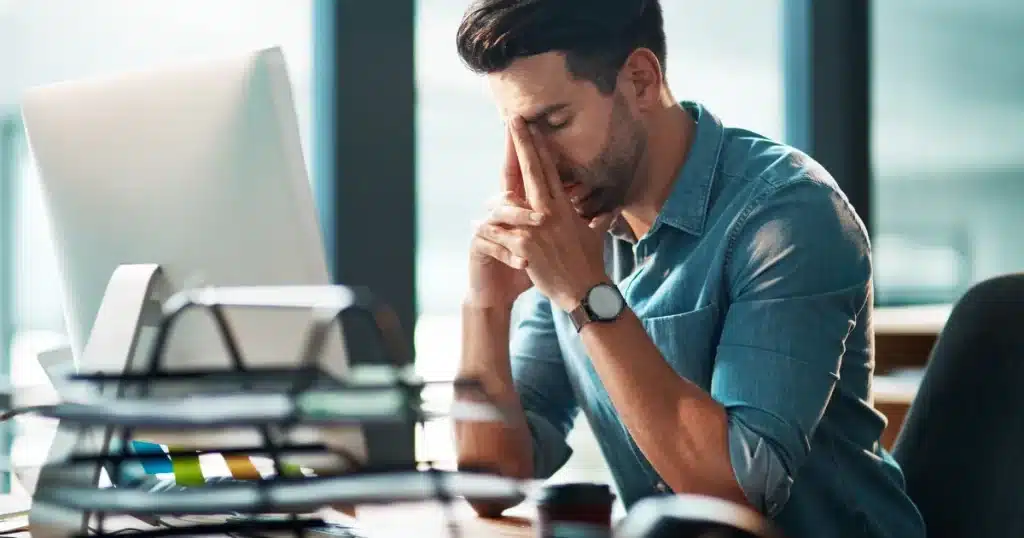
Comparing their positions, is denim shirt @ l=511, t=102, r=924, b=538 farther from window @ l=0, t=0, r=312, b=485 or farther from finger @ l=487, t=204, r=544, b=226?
window @ l=0, t=0, r=312, b=485

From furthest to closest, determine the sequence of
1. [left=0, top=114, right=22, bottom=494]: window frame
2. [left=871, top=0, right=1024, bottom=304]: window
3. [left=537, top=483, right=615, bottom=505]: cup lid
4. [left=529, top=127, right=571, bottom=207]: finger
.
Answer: [left=871, top=0, right=1024, bottom=304]: window < [left=0, top=114, right=22, bottom=494]: window frame < [left=529, top=127, right=571, bottom=207]: finger < [left=537, top=483, right=615, bottom=505]: cup lid

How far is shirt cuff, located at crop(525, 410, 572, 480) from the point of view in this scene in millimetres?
1551

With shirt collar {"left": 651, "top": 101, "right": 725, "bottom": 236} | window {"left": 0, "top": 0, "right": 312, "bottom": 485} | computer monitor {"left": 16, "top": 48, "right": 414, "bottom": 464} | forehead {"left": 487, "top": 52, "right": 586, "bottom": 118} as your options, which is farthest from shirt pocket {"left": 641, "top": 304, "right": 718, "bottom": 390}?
window {"left": 0, "top": 0, "right": 312, "bottom": 485}

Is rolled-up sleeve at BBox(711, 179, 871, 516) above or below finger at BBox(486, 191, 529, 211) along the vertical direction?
below

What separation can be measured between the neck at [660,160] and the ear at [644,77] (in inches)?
1.0

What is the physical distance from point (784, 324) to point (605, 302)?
0.67 feet

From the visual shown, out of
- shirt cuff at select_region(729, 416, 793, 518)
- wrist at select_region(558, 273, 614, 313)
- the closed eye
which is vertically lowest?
shirt cuff at select_region(729, 416, 793, 518)

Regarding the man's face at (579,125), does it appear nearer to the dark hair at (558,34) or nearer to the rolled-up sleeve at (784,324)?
the dark hair at (558,34)

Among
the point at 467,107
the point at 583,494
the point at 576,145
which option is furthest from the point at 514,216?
the point at 467,107

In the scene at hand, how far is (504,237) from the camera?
1.37 metres

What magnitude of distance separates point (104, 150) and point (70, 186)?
0.20ft

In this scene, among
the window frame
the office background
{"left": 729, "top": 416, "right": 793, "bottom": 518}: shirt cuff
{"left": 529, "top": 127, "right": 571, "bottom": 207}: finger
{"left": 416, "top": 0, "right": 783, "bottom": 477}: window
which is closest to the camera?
{"left": 729, "top": 416, "right": 793, "bottom": 518}: shirt cuff

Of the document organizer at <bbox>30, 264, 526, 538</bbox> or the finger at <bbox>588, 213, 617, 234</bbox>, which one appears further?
the finger at <bbox>588, 213, 617, 234</bbox>

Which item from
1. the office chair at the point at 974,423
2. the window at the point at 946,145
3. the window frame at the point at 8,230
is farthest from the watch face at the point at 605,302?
the window at the point at 946,145
